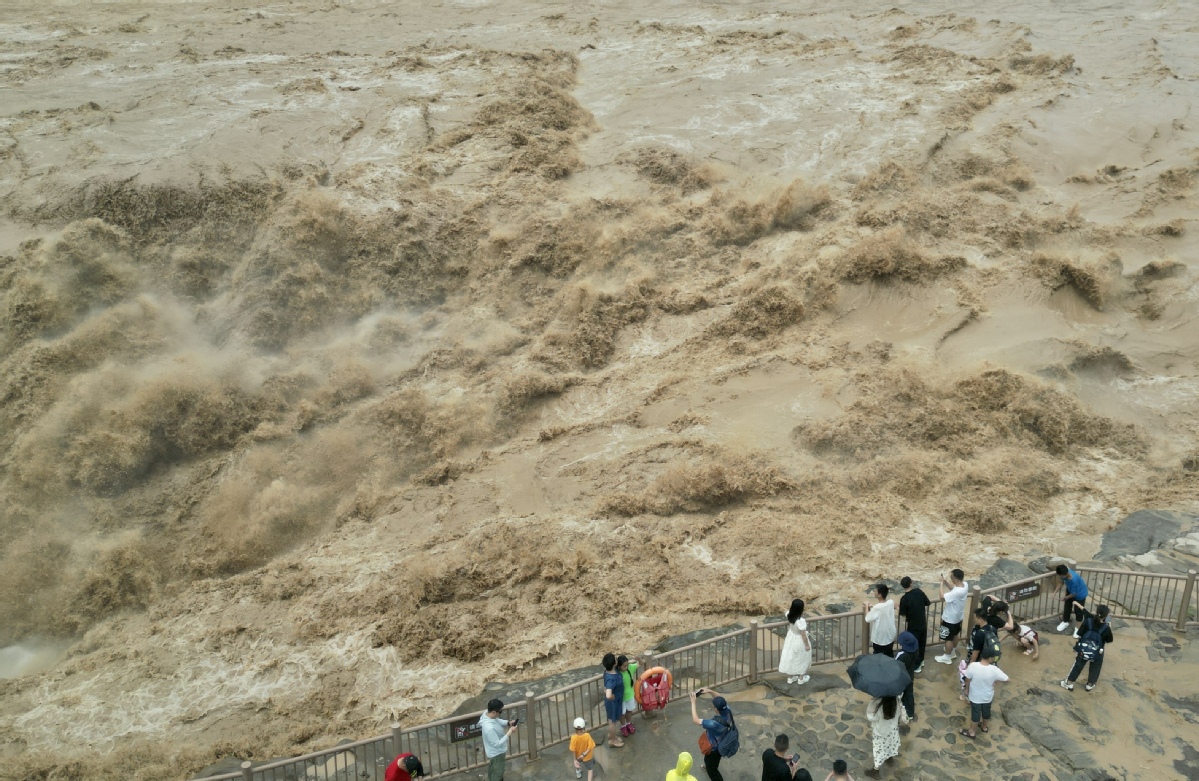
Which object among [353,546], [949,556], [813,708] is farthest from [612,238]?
[813,708]

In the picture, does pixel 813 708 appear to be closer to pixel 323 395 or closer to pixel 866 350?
pixel 866 350

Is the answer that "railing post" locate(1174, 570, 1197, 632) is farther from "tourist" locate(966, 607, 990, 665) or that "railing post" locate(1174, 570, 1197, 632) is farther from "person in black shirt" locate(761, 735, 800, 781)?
"person in black shirt" locate(761, 735, 800, 781)

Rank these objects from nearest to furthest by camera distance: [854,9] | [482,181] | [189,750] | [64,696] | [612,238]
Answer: [189,750] → [64,696] → [612,238] → [482,181] → [854,9]

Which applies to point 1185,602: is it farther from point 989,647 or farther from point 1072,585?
point 989,647

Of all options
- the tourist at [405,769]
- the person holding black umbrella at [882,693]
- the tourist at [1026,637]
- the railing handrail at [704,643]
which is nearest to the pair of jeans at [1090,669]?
the tourist at [1026,637]

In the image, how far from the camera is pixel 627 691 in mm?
7859

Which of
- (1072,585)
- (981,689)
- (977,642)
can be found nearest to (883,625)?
(977,642)

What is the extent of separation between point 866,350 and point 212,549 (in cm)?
1079

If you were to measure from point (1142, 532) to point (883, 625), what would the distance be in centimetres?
505

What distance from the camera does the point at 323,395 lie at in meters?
14.8

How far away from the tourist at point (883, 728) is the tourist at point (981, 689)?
811 mm

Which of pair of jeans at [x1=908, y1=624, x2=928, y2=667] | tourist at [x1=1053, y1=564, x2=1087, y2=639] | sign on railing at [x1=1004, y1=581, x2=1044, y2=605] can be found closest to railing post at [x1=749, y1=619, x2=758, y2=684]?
pair of jeans at [x1=908, y1=624, x2=928, y2=667]

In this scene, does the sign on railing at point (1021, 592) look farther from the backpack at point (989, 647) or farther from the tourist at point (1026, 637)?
the backpack at point (989, 647)

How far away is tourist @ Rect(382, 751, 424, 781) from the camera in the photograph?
700 centimetres
